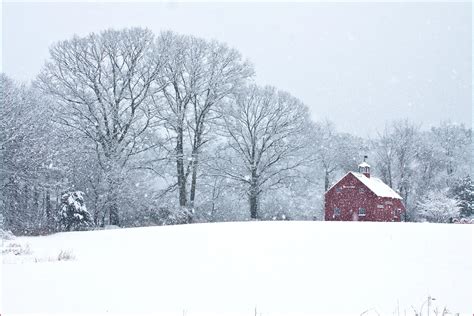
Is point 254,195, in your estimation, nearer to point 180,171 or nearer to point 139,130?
point 180,171

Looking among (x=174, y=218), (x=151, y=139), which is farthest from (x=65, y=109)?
(x=174, y=218)

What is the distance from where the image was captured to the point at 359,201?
128 feet

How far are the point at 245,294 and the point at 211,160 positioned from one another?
27832 mm

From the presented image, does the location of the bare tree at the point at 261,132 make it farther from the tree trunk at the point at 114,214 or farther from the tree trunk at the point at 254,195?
the tree trunk at the point at 114,214

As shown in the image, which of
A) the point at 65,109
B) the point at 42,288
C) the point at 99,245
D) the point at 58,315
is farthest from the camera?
the point at 65,109

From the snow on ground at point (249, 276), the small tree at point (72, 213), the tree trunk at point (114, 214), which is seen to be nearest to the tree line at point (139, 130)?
the tree trunk at point (114, 214)

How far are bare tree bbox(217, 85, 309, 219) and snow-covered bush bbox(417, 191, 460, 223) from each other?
47.8 ft

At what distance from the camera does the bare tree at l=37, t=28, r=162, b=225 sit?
28547 millimetres

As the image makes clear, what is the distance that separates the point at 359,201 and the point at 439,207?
8.66 metres

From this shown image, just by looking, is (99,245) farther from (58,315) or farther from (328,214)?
(328,214)

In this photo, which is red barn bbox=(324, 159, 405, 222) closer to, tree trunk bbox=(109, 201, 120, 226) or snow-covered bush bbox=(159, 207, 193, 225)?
snow-covered bush bbox=(159, 207, 193, 225)

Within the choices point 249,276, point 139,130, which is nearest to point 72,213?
point 139,130

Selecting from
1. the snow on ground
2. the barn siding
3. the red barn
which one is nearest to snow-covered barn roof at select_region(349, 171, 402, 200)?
the red barn

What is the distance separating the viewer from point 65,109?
28.9 m
